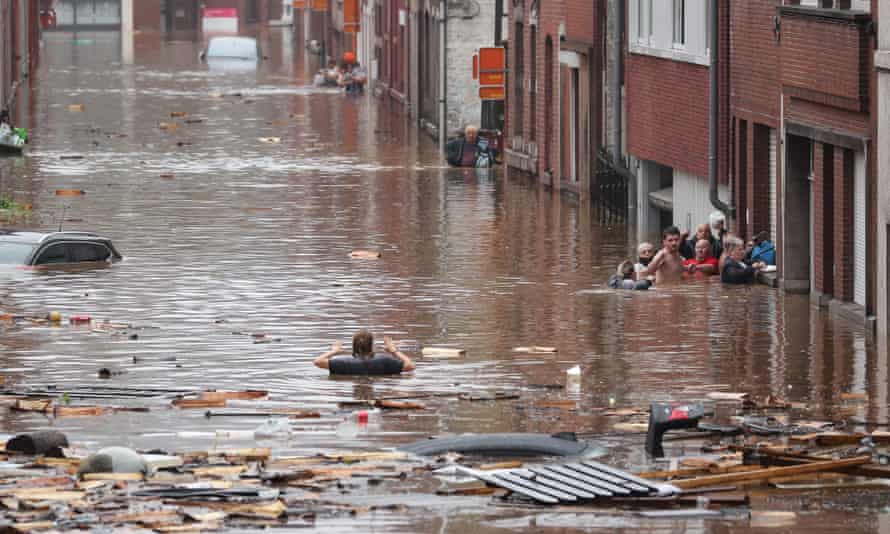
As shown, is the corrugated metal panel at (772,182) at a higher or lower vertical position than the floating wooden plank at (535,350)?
higher

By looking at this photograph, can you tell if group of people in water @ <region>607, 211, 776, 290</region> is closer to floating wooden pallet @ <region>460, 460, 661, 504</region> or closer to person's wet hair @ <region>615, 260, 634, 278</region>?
person's wet hair @ <region>615, 260, 634, 278</region>

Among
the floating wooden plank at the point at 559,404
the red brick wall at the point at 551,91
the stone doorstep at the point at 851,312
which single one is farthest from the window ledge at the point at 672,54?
the floating wooden plank at the point at 559,404

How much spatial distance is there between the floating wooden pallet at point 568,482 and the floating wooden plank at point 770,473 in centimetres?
41

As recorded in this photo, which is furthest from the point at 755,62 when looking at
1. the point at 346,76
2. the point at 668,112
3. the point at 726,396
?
the point at 346,76

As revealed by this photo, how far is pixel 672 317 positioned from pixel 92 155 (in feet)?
112

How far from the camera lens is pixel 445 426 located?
890 inches

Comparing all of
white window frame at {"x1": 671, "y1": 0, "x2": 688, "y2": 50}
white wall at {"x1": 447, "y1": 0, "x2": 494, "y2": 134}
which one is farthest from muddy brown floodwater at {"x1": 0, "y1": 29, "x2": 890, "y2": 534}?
white wall at {"x1": 447, "y1": 0, "x2": 494, "y2": 134}

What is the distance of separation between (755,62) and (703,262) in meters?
3.19

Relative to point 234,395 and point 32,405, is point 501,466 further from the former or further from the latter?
point 32,405

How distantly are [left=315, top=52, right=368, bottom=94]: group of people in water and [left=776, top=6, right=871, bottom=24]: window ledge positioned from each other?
66.8 metres

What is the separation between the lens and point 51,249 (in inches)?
1492

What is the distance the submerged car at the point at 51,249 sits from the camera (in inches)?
1487

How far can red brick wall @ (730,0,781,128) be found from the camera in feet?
118

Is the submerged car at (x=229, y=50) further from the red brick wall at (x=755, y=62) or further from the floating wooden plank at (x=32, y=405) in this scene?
the floating wooden plank at (x=32, y=405)
